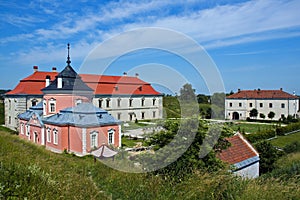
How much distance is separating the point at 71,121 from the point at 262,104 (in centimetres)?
2941

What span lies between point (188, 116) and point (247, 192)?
7.13 ft

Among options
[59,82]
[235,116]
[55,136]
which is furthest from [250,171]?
[235,116]

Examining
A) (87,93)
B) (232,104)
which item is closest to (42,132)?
(87,93)

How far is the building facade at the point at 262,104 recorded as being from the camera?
3456cm

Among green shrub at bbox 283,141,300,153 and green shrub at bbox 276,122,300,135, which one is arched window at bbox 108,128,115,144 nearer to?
green shrub at bbox 283,141,300,153

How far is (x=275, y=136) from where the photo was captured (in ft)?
69.3

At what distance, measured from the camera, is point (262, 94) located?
120 ft

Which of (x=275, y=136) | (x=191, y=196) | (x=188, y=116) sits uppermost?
(x=188, y=116)

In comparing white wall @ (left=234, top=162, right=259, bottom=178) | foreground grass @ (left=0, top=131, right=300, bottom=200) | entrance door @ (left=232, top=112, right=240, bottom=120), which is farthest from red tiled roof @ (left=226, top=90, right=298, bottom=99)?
foreground grass @ (left=0, top=131, right=300, bottom=200)

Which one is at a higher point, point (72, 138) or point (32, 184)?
point (32, 184)

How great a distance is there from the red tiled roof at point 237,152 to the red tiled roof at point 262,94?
92.8 feet

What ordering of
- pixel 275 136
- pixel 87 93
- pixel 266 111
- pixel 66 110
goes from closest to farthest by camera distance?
pixel 66 110 → pixel 87 93 → pixel 275 136 → pixel 266 111

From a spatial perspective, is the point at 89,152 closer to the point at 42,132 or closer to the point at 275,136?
the point at 42,132

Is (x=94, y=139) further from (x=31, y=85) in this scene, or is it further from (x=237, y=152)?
(x=31, y=85)
